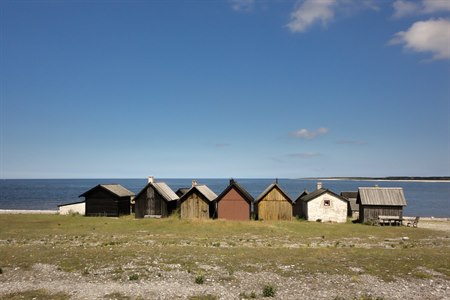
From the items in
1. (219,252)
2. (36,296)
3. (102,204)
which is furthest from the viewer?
(102,204)

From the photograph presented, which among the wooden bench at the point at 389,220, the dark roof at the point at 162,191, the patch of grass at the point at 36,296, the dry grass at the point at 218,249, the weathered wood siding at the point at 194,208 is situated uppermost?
the dark roof at the point at 162,191

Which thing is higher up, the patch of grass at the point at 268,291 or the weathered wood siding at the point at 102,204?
the weathered wood siding at the point at 102,204

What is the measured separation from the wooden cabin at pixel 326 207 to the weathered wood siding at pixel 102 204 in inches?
1196

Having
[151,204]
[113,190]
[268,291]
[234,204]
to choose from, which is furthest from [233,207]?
[268,291]

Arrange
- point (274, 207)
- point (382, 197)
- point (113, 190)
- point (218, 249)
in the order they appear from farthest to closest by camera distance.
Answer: point (113, 190), point (274, 207), point (382, 197), point (218, 249)

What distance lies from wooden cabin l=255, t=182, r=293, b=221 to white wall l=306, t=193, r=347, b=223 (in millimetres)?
3209

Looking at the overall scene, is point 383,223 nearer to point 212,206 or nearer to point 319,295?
point 212,206

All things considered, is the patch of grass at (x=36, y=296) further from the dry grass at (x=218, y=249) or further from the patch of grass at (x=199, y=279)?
the patch of grass at (x=199, y=279)

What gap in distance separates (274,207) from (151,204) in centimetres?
1914

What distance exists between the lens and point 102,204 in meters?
57.3

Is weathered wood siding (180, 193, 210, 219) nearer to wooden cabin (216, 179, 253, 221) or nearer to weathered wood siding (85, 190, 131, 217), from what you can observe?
wooden cabin (216, 179, 253, 221)

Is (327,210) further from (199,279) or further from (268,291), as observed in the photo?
(268,291)

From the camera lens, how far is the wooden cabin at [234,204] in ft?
171

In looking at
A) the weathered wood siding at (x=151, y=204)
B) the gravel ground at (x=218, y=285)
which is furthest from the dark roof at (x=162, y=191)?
the gravel ground at (x=218, y=285)
